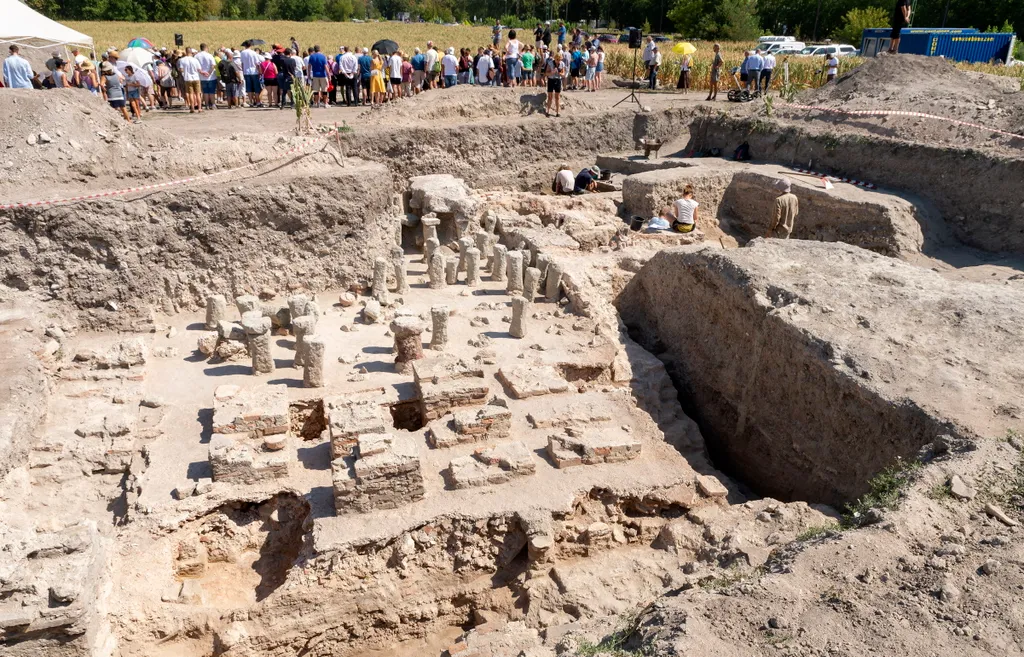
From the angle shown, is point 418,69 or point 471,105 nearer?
point 471,105

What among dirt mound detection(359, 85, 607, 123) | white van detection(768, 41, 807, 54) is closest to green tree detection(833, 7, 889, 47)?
white van detection(768, 41, 807, 54)

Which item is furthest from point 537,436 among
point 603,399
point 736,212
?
point 736,212

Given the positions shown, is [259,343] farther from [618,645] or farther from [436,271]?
[618,645]

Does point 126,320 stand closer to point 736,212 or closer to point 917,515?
point 917,515

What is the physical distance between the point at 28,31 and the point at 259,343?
42.4 feet

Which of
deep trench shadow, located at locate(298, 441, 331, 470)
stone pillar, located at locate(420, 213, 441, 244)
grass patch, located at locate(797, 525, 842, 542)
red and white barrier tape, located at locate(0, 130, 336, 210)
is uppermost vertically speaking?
red and white barrier tape, located at locate(0, 130, 336, 210)

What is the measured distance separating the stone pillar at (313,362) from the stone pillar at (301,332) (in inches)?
6.2

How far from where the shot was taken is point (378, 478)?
20.1 feet

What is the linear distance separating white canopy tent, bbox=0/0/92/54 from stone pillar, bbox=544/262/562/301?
1315cm

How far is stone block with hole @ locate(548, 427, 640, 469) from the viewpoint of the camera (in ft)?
23.0

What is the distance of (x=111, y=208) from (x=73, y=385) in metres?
2.46

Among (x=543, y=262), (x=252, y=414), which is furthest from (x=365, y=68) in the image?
(x=252, y=414)

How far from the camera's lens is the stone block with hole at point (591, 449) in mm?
6996

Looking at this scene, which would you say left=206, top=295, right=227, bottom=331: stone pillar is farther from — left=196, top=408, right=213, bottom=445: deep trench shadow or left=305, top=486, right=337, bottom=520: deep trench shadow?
left=305, top=486, right=337, bottom=520: deep trench shadow
